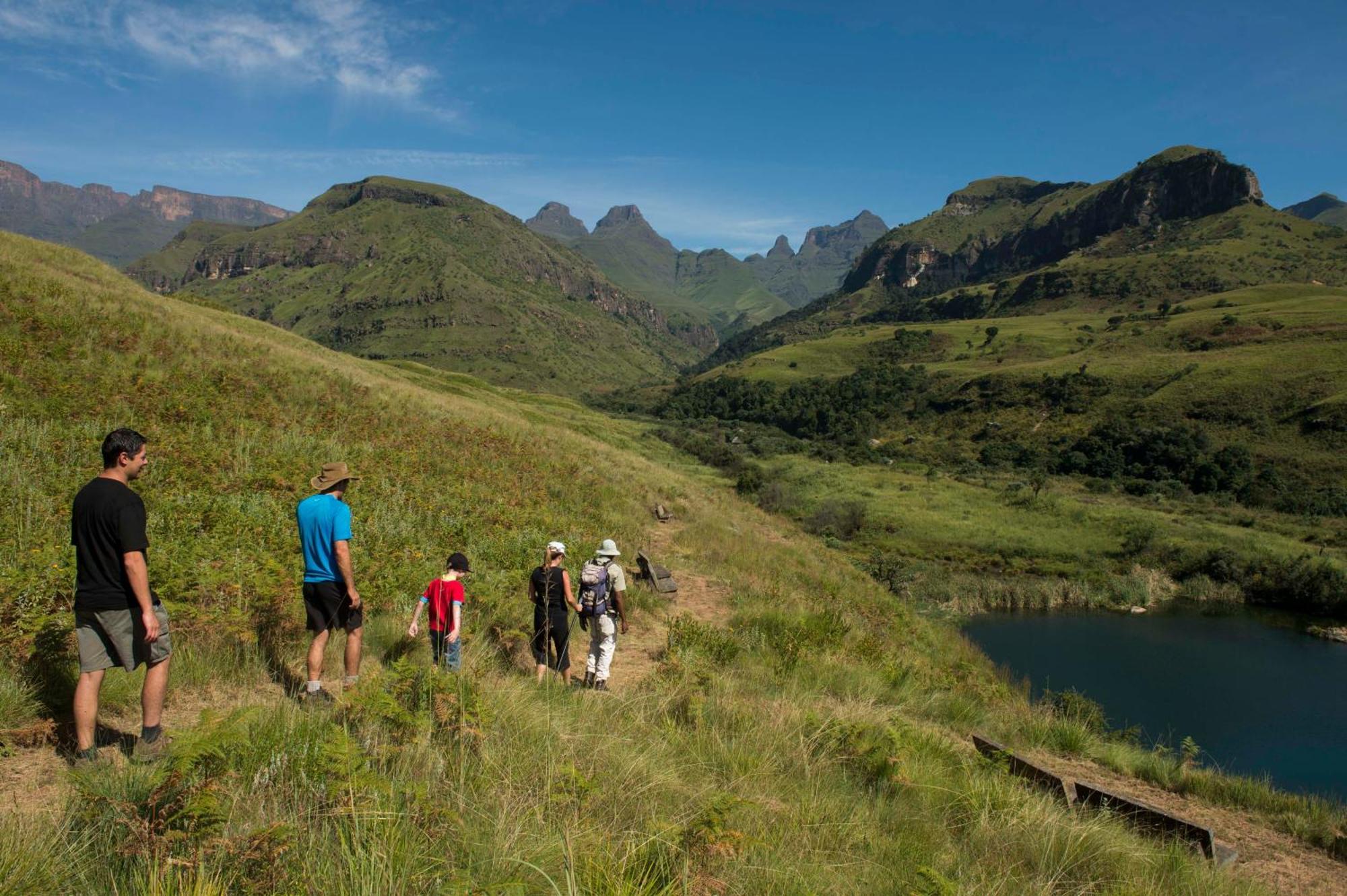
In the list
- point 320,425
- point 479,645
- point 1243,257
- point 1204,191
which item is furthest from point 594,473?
point 1204,191

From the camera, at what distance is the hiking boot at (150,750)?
3961 millimetres

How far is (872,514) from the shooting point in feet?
169

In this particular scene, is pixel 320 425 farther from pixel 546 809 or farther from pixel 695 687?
pixel 546 809

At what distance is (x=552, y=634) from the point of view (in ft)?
26.2

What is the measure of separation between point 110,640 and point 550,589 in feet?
14.0

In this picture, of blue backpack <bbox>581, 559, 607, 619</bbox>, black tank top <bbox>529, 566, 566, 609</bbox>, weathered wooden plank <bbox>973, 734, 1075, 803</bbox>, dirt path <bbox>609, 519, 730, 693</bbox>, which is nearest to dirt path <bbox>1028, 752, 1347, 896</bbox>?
weathered wooden plank <bbox>973, 734, 1075, 803</bbox>

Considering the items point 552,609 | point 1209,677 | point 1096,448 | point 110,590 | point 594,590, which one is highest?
point 110,590

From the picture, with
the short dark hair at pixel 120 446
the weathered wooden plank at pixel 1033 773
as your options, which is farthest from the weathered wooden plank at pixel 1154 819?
the short dark hair at pixel 120 446

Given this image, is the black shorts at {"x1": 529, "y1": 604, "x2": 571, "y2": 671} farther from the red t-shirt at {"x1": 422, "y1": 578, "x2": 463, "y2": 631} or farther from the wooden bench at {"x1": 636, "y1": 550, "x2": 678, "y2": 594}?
the wooden bench at {"x1": 636, "y1": 550, "x2": 678, "y2": 594}

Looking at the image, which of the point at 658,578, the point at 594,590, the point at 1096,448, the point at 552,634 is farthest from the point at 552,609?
the point at 1096,448

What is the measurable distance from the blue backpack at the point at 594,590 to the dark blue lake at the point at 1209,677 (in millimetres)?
16465

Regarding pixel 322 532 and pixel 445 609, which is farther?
pixel 445 609

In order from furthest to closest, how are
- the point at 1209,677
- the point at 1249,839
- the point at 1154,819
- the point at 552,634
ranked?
the point at 1209,677
the point at 552,634
the point at 1249,839
the point at 1154,819

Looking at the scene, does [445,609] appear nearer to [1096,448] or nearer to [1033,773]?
[1033,773]
